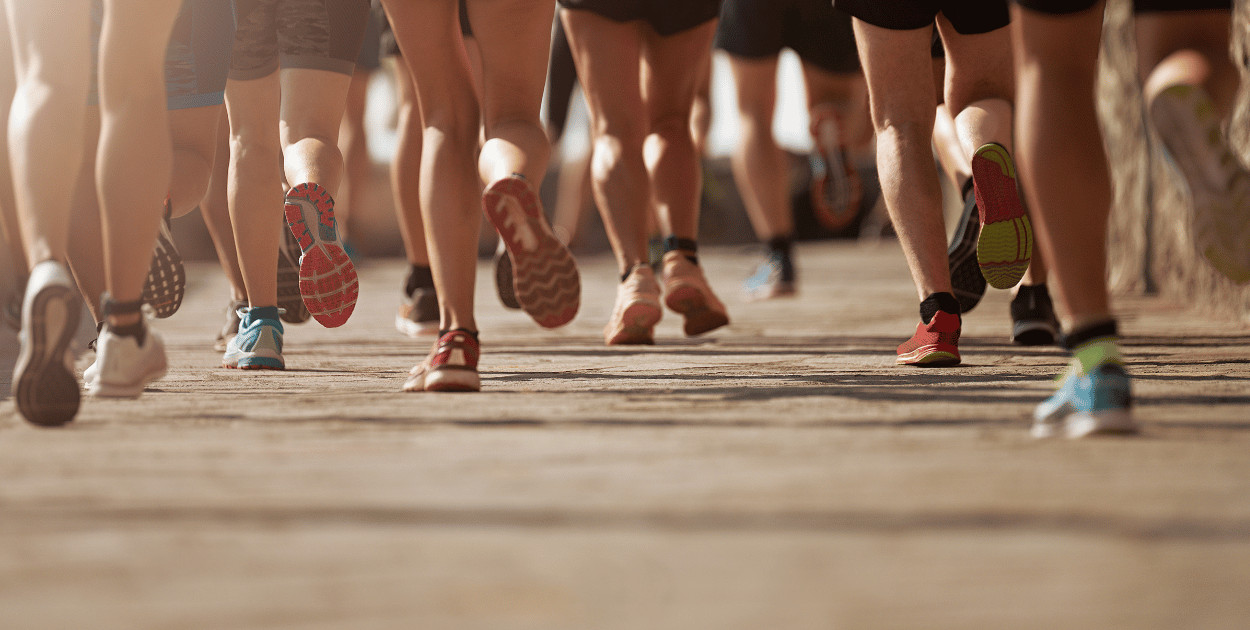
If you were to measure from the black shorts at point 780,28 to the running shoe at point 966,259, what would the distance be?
2153mm

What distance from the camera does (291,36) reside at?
3260 mm

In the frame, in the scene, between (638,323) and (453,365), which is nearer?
(453,365)

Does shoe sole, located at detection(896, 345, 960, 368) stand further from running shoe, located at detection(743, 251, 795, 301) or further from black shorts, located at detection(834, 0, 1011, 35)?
running shoe, located at detection(743, 251, 795, 301)

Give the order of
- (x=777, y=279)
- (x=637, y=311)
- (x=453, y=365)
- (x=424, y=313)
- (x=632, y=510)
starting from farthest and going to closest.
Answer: (x=777, y=279) < (x=424, y=313) < (x=637, y=311) < (x=453, y=365) < (x=632, y=510)

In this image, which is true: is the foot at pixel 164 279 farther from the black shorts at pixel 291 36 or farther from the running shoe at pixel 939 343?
the running shoe at pixel 939 343

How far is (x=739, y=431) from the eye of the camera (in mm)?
2014

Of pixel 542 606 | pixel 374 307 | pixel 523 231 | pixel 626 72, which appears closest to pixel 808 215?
A: pixel 374 307

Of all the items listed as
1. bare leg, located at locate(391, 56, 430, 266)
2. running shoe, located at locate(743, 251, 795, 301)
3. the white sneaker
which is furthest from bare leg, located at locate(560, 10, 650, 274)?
running shoe, located at locate(743, 251, 795, 301)

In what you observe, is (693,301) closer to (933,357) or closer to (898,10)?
(933,357)

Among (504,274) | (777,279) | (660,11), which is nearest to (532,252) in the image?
(504,274)

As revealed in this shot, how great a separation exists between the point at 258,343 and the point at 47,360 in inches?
44.6

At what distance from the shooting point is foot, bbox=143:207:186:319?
292 cm

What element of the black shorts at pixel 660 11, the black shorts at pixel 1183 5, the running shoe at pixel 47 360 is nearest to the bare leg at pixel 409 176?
the black shorts at pixel 660 11

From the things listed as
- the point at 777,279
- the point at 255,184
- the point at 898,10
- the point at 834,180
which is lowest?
the point at 777,279
